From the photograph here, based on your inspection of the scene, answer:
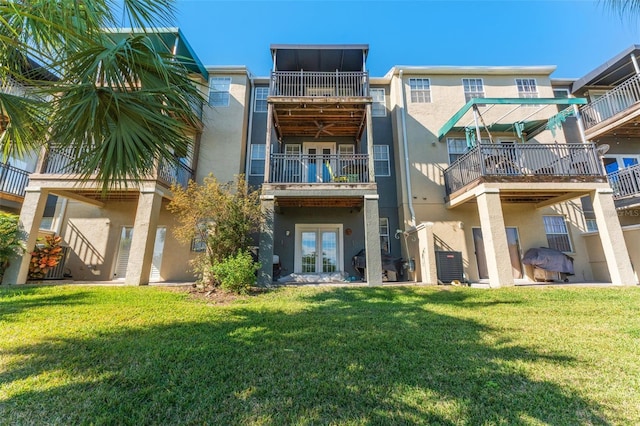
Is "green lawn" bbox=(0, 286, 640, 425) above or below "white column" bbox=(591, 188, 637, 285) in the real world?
below

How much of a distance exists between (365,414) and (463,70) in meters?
14.6

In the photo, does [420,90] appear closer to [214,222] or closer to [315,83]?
[315,83]

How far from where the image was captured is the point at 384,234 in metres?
11.5

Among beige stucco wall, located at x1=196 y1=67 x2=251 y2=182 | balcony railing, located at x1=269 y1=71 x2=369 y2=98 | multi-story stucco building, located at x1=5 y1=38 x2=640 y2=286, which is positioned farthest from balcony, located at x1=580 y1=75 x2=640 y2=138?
beige stucco wall, located at x1=196 y1=67 x2=251 y2=182

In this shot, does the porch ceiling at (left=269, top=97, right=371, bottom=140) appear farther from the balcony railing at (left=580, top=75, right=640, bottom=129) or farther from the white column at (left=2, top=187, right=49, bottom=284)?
the balcony railing at (left=580, top=75, right=640, bottom=129)

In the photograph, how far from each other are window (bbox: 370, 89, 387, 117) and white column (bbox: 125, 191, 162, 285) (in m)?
10.0

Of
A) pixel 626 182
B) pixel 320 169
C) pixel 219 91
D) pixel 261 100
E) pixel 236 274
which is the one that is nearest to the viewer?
pixel 236 274

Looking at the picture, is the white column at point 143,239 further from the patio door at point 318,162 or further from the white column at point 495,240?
the white column at point 495,240

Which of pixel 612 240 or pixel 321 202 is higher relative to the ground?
pixel 321 202

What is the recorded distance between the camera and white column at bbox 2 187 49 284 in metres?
8.09

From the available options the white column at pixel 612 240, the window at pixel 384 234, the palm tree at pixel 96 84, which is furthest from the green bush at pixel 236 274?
the white column at pixel 612 240

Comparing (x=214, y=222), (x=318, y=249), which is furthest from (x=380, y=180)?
(x=214, y=222)

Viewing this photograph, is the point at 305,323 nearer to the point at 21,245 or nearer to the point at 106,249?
the point at 21,245

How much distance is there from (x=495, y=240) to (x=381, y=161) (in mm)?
5809
